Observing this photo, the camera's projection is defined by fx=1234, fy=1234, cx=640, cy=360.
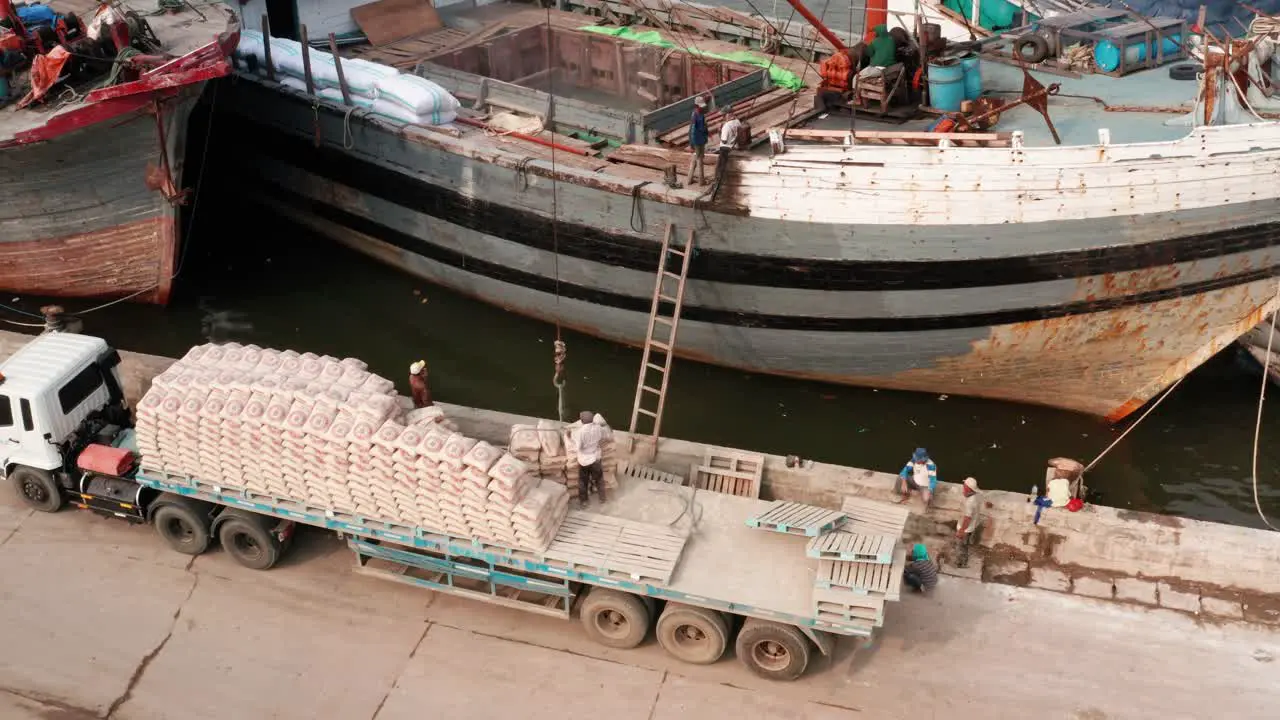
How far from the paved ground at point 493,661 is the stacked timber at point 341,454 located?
3.72ft

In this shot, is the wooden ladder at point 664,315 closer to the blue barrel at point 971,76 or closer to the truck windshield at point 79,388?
the blue barrel at point 971,76

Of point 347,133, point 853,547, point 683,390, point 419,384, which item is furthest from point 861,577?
point 347,133

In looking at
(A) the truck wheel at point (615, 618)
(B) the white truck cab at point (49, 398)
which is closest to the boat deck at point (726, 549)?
(A) the truck wheel at point (615, 618)

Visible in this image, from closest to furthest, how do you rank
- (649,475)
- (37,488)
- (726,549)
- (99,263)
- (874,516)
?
(726,549) < (874,516) < (649,475) < (37,488) < (99,263)

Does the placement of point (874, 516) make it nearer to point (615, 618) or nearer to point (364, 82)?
point (615, 618)

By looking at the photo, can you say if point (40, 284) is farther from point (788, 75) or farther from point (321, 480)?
point (788, 75)

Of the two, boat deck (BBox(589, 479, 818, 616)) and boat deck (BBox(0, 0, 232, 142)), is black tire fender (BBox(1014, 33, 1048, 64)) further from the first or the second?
boat deck (BBox(0, 0, 232, 142))

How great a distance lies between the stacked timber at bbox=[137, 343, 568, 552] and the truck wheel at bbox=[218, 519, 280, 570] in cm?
53

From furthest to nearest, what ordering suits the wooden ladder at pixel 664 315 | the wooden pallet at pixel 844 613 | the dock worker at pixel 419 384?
the dock worker at pixel 419 384, the wooden ladder at pixel 664 315, the wooden pallet at pixel 844 613

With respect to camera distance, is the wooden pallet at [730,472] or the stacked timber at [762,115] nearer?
the wooden pallet at [730,472]

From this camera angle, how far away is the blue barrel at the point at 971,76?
1589 cm

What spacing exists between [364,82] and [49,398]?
710cm

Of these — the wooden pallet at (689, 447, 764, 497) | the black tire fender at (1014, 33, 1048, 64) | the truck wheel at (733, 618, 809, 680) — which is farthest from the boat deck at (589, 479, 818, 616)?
the black tire fender at (1014, 33, 1048, 64)

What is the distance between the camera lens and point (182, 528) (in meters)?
13.0
